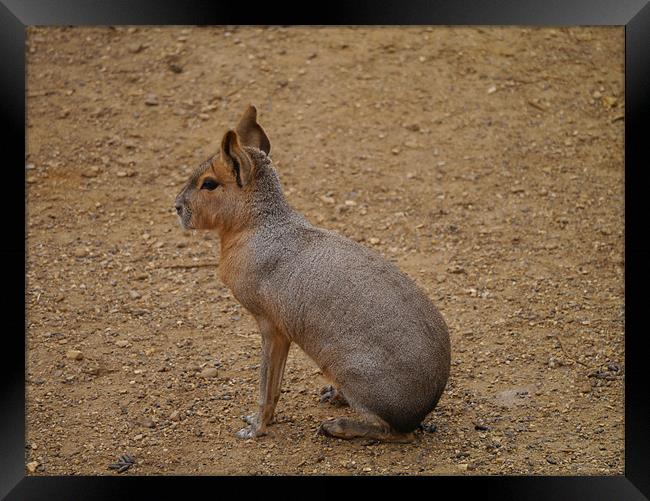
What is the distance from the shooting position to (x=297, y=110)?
1258 centimetres

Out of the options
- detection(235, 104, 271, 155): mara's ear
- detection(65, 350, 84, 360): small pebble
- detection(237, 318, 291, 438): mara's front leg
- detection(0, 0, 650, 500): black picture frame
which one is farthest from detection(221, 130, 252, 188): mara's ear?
detection(65, 350, 84, 360): small pebble

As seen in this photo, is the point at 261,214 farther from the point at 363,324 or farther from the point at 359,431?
the point at 359,431

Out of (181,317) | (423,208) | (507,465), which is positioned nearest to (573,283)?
(423,208)

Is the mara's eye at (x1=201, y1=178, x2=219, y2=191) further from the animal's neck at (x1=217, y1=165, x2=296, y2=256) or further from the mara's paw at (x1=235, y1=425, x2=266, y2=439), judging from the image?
the mara's paw at (x1=235, y1=425, x2=266, y2=439)

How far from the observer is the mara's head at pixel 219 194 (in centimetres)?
749

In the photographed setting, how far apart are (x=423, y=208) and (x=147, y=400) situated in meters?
4.44

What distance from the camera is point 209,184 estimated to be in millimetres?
7559

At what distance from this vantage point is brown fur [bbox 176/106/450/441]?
716 cm

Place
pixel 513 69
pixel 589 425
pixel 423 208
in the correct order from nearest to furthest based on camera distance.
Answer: pixel 589 425
pixel 423 208
pixel 513 69

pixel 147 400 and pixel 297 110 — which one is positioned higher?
pixel 297 110

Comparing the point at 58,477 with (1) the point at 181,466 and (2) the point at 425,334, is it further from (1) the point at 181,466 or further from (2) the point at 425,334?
(2) the point at 425,334

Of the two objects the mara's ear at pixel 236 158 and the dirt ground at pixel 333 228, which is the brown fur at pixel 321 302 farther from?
the dirt ground at pixel 333 228
